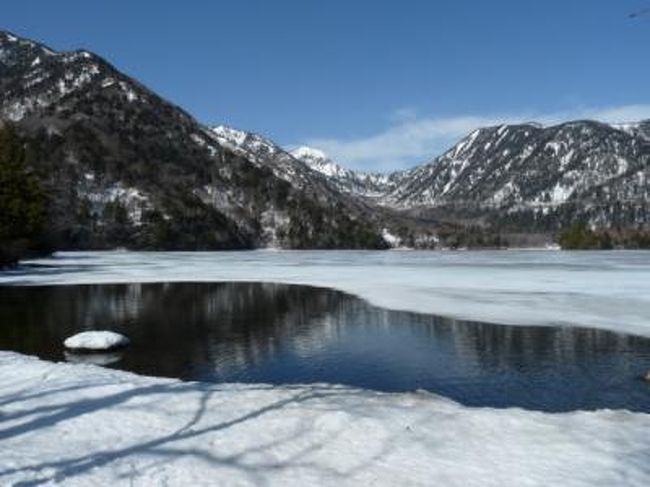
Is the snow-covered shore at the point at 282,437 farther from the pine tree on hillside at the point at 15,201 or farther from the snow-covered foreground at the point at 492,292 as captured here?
the pine tree on hillside at the point at 15,201

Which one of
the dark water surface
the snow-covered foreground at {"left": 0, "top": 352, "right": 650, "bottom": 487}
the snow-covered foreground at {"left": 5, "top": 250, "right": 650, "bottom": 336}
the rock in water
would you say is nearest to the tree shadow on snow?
the snow-covered foreground at {"left": 0, "top": 352, "right": 650, "bottom": 487}

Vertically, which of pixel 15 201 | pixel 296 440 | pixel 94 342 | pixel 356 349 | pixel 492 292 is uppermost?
pixel 15 201

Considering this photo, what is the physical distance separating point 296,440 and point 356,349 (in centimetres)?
1543

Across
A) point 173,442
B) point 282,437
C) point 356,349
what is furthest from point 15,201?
point 282,437

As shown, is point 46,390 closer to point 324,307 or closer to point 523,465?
point 523,465

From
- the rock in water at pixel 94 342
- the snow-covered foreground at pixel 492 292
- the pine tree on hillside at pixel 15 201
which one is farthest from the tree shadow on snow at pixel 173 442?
the pine tree on hillside at pixel 15 201

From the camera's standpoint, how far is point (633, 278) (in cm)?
6169

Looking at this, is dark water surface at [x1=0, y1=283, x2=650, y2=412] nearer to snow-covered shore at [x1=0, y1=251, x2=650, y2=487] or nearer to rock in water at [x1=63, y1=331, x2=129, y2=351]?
rock in water at [x1=63, y1=331, x2=129, y2=351]

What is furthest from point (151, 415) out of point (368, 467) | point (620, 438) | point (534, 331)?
point (534, 331)

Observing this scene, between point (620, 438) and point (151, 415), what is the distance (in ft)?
28.1

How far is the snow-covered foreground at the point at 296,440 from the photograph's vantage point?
11.2m

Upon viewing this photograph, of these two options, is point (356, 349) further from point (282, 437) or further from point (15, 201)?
point (15, 201)

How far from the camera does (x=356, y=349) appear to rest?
28.2m

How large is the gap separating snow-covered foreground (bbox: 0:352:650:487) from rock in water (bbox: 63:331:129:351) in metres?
10.8
